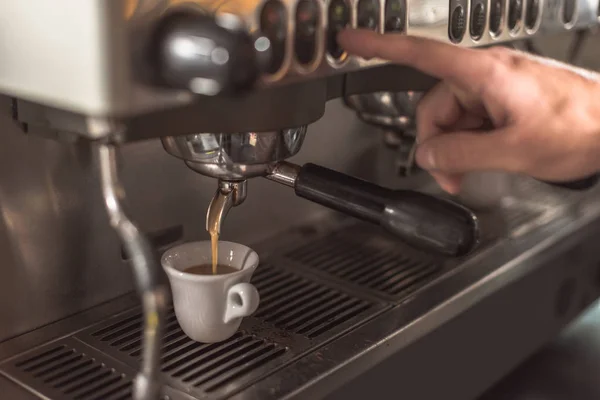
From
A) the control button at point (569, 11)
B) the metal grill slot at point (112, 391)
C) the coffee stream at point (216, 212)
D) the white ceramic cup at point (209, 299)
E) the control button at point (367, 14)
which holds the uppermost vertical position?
the control button at point (367, 14)

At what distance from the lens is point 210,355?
57cm

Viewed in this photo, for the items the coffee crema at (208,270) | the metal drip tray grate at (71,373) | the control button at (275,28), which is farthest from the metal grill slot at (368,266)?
the control button at (275,28)

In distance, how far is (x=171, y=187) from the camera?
2.20 feet

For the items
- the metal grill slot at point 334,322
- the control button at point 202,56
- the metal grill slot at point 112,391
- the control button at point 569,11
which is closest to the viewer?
the control button at point 202,56

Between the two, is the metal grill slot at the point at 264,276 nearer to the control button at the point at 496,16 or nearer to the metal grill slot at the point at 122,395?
the metal grill slot at the point at 122,395

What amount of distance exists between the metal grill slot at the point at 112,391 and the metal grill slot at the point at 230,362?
0.04 metres

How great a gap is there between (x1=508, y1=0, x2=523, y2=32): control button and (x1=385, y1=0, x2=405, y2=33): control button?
156mm

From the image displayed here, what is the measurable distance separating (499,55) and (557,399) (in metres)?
0.50

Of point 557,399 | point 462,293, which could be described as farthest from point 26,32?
point 557,399

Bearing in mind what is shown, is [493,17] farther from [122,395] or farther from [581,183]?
[122,395]

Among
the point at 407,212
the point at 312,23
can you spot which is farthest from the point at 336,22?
the point at 407,212

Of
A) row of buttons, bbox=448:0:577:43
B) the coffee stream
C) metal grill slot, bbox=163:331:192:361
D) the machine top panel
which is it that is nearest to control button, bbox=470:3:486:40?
row of buttons, bbox=448:0:577:43

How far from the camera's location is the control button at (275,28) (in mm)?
390

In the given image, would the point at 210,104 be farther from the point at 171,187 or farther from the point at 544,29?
the point at 544,29
